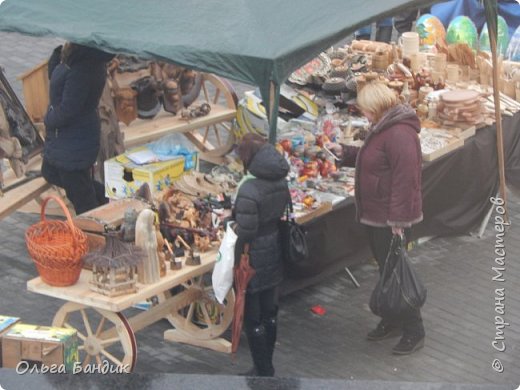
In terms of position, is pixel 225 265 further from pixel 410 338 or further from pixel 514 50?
pixel 514 50

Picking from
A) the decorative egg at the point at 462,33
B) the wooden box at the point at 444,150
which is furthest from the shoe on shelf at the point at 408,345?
the decorative egg at the point at 462,33

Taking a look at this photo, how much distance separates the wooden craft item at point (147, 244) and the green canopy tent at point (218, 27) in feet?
2.64

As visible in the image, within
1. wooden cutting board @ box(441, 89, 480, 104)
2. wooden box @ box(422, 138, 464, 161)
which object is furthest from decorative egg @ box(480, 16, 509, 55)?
wooden box @ box(422, 138, 464, 161)

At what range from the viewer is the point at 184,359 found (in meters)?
6.93

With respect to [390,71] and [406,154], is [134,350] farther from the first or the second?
[390,71]

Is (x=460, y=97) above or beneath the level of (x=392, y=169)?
beneath

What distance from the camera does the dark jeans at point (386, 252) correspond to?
688 centimetres

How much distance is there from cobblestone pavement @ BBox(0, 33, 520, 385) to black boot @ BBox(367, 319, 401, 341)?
0.04 m

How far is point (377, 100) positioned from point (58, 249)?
1.99 metres

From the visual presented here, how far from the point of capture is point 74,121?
7434 millimetres

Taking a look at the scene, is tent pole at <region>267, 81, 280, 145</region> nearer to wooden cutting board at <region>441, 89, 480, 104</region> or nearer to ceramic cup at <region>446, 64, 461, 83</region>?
wooden cutting board at <region>441, 89, 480, 104</region>

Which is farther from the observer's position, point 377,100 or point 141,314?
point 141,314

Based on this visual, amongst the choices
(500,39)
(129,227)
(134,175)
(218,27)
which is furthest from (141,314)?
(500,39)

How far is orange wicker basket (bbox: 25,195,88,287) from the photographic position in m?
6.11
